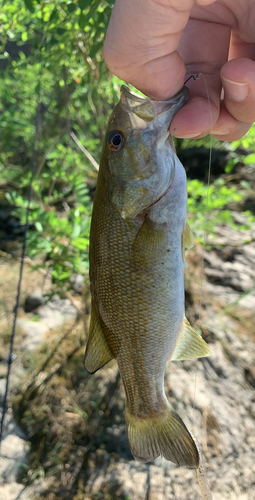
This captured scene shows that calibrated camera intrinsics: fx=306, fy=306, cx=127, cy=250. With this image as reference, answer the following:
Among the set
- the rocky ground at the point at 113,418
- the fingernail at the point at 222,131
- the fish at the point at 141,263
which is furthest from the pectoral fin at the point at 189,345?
the rocky ground at the point at 113,418

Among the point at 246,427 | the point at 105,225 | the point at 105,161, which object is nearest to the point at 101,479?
the point at 246,427

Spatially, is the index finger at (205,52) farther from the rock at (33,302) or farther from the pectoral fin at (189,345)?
the rock at (33,302)

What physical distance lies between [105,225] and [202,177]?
14.5ft

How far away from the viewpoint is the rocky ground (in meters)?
2.26

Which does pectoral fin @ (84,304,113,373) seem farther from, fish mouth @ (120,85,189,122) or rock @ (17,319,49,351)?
rock @ (17,319,49,351)

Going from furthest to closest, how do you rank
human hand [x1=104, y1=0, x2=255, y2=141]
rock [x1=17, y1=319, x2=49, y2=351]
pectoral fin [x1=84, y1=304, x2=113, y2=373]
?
rock [x1=17, y1=319, x2=49, y2=351] → pectoral fin [x1=84, y1=304, x2=113, y2=373] → human hand [x1=104, y1=0, x2=255, y2=141]

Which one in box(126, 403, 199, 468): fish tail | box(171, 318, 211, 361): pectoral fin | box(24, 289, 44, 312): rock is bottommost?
box(24, 289, 44, 312): rock

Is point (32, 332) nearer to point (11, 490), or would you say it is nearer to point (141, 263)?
point (11, 490)

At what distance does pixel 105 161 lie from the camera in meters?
1.14

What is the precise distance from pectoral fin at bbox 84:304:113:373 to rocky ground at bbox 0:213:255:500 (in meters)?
1.54

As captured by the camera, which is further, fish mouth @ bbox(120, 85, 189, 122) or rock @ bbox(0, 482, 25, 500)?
rock @ bbox(0, 482, 25, 500)

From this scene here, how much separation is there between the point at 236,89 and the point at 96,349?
1.07 meters

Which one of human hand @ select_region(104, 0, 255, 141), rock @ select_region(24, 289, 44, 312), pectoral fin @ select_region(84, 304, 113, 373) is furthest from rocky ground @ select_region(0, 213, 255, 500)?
human hand @ select_region(104, 0, 255, 141)

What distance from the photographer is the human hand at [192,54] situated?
2.83ft
